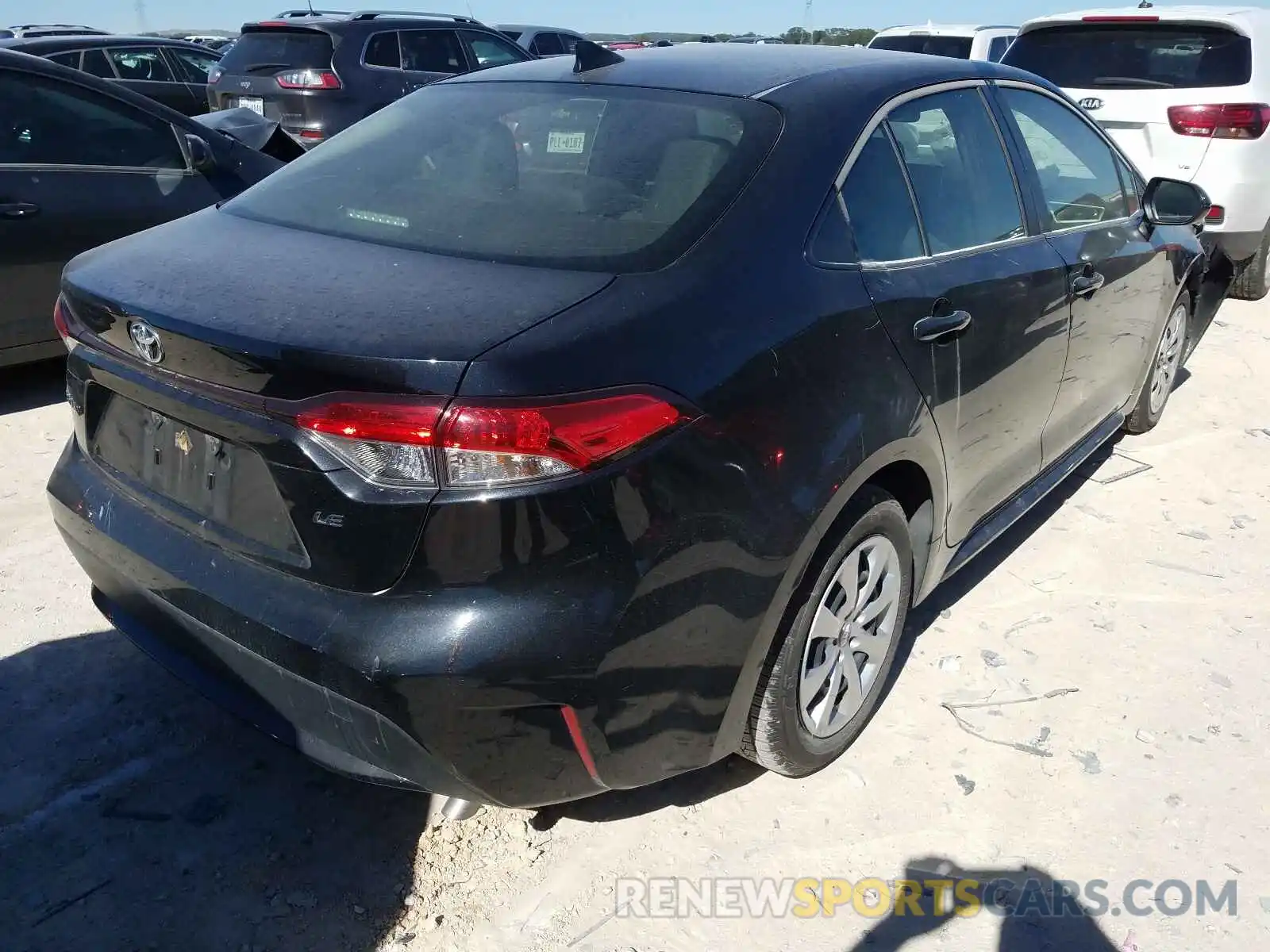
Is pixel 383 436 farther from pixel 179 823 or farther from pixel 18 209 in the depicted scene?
pixel 18 209

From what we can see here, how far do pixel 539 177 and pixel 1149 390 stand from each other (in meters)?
3.43

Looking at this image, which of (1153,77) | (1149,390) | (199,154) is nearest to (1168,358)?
(1149,390)

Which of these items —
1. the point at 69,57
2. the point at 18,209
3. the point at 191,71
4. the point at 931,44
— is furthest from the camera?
the point at 931,44

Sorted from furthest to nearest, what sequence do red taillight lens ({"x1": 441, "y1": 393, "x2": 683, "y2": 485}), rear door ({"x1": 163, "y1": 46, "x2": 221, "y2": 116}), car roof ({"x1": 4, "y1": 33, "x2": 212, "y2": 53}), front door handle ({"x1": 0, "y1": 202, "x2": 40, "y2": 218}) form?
1. rear door ({"x1": 163, "y1": 46, "x2": 221, "y2": 116})
2. car roof ({"x1": 4, "y1": 33, "x2": 212, "y2": 53})
3. front door handle ({"x1": 0, "y1": 202, "x2": 40, "y2": 218})
4. red taillight lens ({"x1": 441, "y1": 393, "x2": 683, "y2": 485})

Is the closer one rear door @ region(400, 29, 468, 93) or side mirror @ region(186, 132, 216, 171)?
side mirror @ region(186, 132, 216, 171)

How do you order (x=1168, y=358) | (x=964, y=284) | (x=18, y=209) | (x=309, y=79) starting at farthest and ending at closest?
(x=309, y=79)
(x=1168, y=358)
(x=18, y=209)
(x=964, y=284)

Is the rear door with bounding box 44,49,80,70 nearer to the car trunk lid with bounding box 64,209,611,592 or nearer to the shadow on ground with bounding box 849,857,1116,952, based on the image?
the car trunk lid with bounding box 64,209,611,592

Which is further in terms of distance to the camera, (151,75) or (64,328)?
(151,75)

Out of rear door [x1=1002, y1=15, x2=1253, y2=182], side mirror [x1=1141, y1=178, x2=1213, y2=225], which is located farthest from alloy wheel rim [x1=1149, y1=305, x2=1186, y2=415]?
rear door [x1=1002, y1=15, x2=1253, y2=182]

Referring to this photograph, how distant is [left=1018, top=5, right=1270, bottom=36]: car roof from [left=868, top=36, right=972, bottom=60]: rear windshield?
6.03 meters

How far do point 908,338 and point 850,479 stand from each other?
43 cm

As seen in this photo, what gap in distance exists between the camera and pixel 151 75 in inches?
460

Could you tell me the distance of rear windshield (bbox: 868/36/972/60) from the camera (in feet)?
41.6

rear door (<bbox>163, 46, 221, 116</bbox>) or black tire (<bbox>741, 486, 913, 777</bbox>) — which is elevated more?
rear door (<bbox>163, 46, 221, 116</bbox>)
